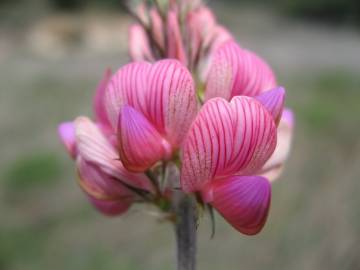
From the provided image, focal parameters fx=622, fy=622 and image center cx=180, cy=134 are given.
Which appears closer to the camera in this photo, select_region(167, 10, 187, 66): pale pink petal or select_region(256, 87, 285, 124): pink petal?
select_region(256, 87, 285, 124): pink petal

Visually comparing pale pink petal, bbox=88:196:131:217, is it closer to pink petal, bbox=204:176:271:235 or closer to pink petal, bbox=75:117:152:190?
pink petal, bbox=75:117:152:190

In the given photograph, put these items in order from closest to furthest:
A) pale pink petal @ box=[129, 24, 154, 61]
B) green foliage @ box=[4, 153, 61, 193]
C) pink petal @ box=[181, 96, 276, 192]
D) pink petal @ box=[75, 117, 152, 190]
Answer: pink petal @ box=[181, 96, 276, 192] < pink petal @ box=[75, 117, 152, 190] < pale pink petal @ box=[129, 24, 154, 61] < green foliage @ box=[4, 153, 61, 193]

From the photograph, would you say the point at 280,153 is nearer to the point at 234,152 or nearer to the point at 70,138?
the point at 234,152

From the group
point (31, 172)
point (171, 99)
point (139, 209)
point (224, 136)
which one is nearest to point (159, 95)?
point (171, 99)

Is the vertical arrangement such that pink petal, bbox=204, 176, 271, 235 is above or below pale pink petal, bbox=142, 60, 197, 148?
below

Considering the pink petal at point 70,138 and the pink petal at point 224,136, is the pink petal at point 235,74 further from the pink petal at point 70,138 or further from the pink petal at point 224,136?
the pink petal at point 70,138

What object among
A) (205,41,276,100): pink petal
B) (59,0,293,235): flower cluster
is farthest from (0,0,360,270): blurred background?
(205,41,276,100): pink petal

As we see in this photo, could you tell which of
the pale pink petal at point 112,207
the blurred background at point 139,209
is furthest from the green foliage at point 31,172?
the pale pink petal at point 112,207

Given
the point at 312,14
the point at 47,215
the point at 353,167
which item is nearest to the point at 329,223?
the point at 353,167
